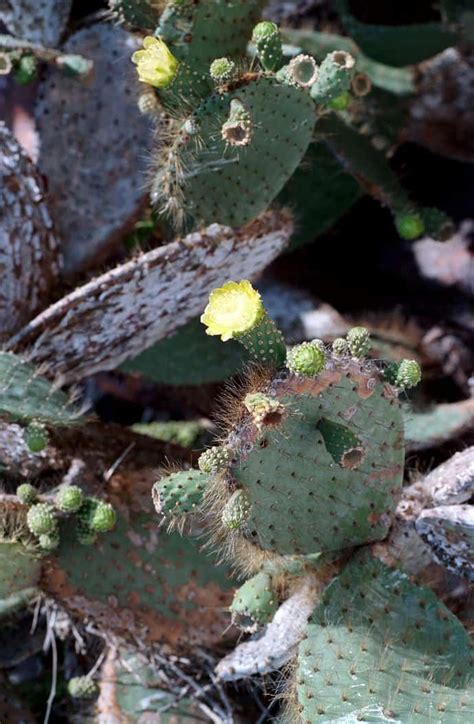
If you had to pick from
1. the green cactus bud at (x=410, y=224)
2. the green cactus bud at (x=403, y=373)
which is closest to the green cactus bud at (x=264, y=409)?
the green cactus bud at (x=403, y=373)

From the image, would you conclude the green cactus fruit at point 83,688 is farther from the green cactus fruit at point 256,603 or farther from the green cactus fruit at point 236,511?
the green cactus fruit at point 236,511

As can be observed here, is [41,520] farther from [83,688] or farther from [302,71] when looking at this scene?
[302,71]

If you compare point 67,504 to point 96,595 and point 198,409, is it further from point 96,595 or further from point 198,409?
point 198,409

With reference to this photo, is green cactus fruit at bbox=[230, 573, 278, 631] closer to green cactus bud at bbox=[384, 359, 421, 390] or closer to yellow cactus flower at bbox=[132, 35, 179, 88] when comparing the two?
green cactus bud at bbox=[384, 359, 421, 390]

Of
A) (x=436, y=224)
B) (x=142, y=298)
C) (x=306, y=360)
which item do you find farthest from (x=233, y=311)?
(x=436, y=224)

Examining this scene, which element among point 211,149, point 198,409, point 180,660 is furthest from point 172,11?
point 180,660

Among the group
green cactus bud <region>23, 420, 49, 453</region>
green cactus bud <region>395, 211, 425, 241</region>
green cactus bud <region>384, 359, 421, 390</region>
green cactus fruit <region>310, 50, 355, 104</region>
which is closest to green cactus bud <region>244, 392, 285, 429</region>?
green cactus bud <region>384, 359, 421, 390</region>
